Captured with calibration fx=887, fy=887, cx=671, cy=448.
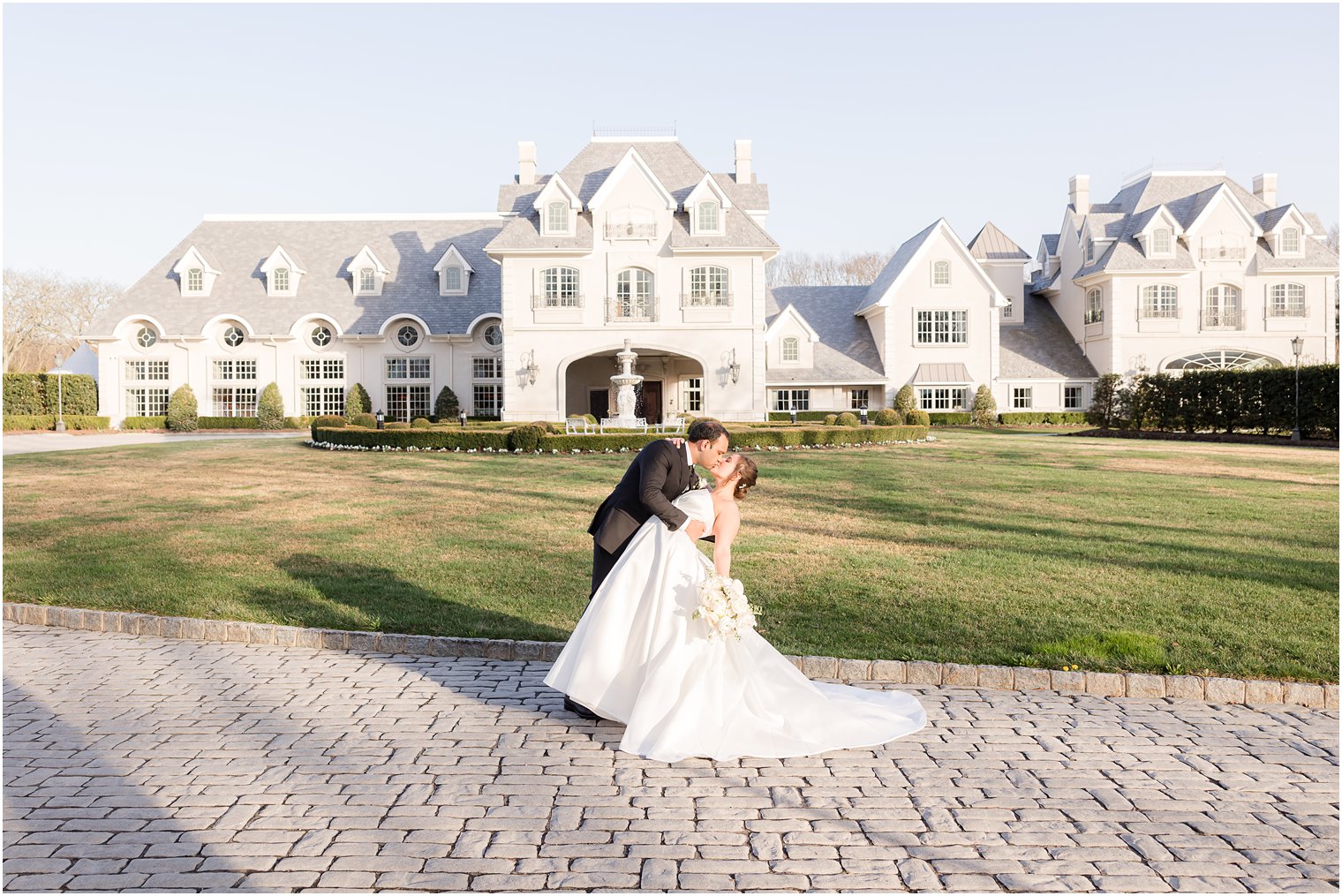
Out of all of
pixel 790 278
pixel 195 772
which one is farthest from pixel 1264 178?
pixel 195 772

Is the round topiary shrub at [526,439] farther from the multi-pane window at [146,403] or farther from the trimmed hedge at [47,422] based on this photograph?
the trimmed hedge at [47,422]

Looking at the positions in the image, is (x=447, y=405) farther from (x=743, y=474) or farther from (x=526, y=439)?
(x=743, y=474)

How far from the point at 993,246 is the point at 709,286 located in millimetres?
19868

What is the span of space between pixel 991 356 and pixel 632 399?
63.3ft

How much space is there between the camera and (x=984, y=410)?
133ft

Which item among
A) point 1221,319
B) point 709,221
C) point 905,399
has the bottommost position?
point 905,399

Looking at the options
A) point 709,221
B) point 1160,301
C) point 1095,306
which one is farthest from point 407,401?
point 1160,301

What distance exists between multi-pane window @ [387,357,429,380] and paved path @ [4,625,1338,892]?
119 feet

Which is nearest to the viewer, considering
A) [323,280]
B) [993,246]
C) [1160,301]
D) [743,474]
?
[743,474]

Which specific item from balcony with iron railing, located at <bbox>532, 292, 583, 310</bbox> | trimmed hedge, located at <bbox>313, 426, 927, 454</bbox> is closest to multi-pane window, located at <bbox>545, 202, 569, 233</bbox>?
balcony with iron railing, located at <bbox>532, 292, 583, 310</bbox>

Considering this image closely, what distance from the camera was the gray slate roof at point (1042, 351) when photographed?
4400 cm

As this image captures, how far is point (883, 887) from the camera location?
361 cm

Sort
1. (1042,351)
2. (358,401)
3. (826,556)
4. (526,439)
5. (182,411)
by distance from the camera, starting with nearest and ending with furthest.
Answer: (826,556)
(526,439)
(182,411)
(358,401)
(1042,351)

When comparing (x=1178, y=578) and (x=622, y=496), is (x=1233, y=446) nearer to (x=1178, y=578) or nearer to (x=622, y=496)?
A: (x=1178, y=578)
